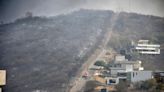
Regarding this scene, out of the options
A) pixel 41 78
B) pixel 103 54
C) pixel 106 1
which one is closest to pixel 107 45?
pixel 103 54

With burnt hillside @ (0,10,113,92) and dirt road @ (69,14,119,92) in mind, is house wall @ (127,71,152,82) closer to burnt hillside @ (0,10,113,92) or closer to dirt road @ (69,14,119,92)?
dirt road @ (69,14,119,92)

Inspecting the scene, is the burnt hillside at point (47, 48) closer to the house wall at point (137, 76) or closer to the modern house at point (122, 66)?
the modern house at point (122, 66)

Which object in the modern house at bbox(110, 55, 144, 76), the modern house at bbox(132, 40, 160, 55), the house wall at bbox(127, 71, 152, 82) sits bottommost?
the house wall at bbox(127, 71, 152, 82)

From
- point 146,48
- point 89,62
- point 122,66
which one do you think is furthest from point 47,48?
point 146,48

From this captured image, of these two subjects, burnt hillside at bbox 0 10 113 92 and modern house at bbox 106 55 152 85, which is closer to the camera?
burnt hillside at bbox 0 10 113 92

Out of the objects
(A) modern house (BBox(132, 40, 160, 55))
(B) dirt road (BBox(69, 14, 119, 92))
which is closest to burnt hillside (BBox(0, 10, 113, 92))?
(B) dirt road (BBox(69, 14, 119, 92))

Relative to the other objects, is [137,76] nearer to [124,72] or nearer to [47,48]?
[124,72]

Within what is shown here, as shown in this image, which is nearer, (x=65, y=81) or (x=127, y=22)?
(x=65, y=81)

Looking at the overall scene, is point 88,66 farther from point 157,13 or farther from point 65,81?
point 157,13

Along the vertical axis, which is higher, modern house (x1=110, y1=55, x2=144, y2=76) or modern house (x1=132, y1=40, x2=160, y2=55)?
modern house (x1=132, y1=40, x2=160, y2=55)
